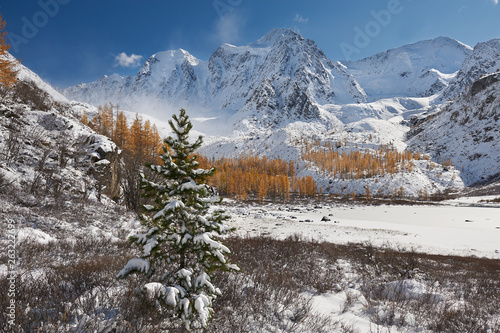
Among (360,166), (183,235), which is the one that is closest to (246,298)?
(183,235)

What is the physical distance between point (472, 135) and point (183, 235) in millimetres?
211058

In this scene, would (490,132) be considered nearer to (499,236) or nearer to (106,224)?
(499,236)

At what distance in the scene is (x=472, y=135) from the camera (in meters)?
154

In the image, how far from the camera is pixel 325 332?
429cm

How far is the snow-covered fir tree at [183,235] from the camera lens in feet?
11.6

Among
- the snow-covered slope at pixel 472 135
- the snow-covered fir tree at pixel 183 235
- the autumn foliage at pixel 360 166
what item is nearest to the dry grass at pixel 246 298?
the snow-covered fir tree at pixel 183 235

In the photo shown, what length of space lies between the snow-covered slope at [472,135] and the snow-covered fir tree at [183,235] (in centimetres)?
16396

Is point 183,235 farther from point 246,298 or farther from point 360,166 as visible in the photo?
point 360,166

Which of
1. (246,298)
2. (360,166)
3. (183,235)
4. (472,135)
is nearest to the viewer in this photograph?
(183,235)

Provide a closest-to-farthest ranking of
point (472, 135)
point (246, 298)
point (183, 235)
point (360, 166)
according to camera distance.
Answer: point (183, 235) < point (246, 298) < point (360, 166) < point (472, 135)

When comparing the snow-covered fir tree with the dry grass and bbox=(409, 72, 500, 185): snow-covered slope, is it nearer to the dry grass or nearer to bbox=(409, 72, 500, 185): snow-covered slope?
the dry grass

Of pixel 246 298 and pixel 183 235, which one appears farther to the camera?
pixel 246 298

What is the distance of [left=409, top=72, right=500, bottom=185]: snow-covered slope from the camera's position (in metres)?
129

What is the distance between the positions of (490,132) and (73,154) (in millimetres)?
206519
